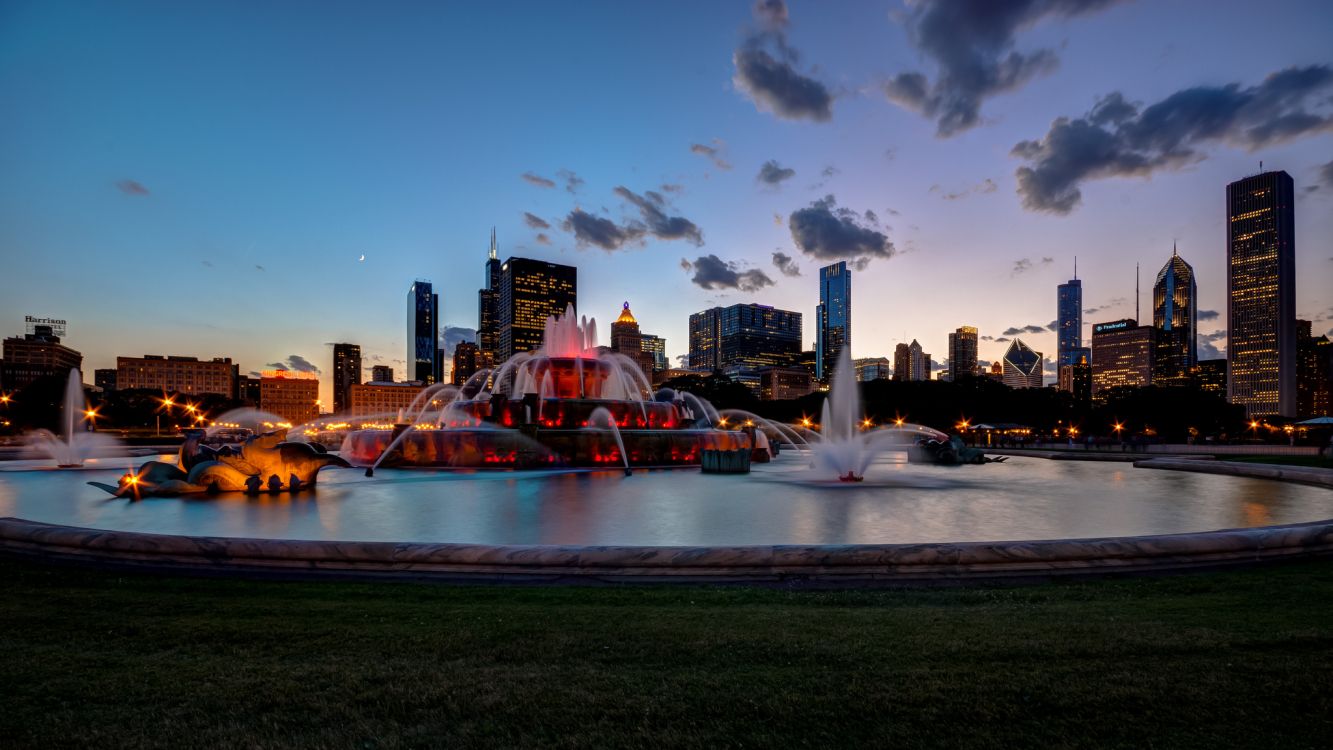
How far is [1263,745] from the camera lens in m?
3.55

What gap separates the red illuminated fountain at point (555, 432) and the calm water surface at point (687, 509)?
4057 mm

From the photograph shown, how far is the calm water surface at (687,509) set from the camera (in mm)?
11070

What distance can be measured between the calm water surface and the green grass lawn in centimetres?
397

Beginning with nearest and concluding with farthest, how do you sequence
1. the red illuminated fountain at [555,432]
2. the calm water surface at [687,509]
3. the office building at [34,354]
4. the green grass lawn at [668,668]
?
1. the green grass lawn at [668,668]
2. the calm water surface at [687,509]
3. the red illuminated fountain at [555,432]
4. the office building at [34,354]

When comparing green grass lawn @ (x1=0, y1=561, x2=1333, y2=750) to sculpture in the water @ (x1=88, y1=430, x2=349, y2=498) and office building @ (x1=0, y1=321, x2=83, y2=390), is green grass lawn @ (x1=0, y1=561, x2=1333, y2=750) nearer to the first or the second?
sculpture in the water @ (x1=88, y1=430, x2=349, y2=498)

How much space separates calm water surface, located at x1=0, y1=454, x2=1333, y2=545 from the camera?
1107 centimetres

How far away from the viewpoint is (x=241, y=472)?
1756 cm

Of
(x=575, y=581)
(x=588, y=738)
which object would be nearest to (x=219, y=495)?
(x=575, y=581)

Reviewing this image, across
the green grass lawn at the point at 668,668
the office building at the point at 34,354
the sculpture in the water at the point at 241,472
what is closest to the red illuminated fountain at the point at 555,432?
the sculpture in the water at the point at 241,472

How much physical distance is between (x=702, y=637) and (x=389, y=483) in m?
17.6

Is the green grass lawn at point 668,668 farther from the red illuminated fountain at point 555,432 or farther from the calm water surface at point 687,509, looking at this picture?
the red illuminated fountain at point 555,432

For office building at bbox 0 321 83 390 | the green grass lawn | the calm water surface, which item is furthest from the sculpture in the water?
office building at bbox 0 321 83 390

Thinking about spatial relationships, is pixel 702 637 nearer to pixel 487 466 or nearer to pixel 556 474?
pixel 556 474

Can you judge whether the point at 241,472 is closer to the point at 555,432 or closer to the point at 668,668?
the point at 555,432
